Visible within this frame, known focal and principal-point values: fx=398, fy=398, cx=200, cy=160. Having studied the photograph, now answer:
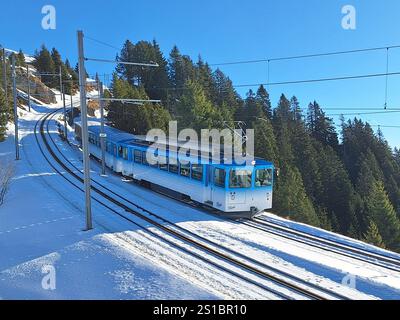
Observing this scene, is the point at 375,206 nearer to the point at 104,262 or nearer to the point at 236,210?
the point at 236,210

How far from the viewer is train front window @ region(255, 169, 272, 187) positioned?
17422mm

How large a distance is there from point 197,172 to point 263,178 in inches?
117

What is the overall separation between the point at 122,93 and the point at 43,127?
12683 mm

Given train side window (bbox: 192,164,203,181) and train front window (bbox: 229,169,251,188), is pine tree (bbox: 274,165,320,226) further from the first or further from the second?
train front window (bbox: 229,169,251,188)

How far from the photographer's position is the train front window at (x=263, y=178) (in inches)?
686

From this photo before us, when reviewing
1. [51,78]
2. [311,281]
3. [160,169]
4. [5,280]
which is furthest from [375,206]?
[51,78]

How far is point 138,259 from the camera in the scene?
11625 mm

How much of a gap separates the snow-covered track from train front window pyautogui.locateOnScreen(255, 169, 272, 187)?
5.28ft

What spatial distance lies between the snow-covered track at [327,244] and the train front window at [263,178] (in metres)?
1.61

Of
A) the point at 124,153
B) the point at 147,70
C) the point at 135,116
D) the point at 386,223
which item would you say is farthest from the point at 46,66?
the point at 386,223

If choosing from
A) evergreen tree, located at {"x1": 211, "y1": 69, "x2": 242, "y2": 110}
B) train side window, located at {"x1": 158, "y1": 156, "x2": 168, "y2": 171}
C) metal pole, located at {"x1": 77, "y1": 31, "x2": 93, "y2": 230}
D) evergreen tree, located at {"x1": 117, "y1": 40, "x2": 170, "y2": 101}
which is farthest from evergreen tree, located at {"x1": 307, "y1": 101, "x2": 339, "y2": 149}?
metal pole, located at {"x1": 77, "y1": 31, "x2": 93, "y2": 230}

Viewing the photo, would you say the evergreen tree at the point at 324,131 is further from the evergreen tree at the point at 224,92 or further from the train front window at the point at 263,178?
the train front window at the point at 263,178

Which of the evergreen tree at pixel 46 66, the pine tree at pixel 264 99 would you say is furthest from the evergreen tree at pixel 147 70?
the evergreen tree at pixel 46 66

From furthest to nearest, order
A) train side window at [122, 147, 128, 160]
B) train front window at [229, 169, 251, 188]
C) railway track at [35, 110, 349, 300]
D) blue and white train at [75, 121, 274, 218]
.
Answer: train side window at [122, 147, 128, 160]
blue and white train at [75, 121, 274, 218]
train front window at [229, 169, 251, 188]
railway track at [35, 110, 349, 300]
